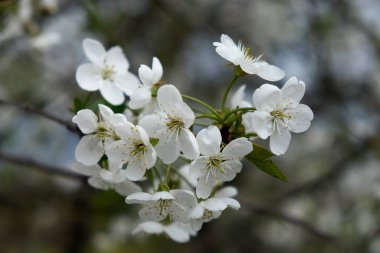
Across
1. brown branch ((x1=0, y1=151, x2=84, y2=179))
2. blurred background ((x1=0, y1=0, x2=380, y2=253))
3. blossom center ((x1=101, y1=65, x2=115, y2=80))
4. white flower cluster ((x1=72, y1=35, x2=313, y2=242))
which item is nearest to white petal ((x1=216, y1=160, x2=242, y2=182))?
white flower cluster ((x1=72, y1=35, x2=313, y2=242))

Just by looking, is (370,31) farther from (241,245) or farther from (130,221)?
(130,221)

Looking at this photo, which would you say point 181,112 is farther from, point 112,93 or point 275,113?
point 112,93

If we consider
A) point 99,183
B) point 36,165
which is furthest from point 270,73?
point 36,165

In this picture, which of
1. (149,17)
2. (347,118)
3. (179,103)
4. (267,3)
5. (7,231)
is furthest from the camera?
(7,231)

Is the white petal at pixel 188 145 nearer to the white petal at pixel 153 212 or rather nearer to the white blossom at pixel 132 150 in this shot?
the white blossom at pixel 132 150

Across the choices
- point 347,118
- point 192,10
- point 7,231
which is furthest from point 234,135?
point 7,231

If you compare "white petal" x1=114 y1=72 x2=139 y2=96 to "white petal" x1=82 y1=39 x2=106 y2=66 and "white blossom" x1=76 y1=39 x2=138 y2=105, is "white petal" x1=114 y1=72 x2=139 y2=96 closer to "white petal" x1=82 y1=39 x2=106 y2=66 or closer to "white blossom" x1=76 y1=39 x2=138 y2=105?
"white blossom" x1=76 y1=39 x2=138 y2=105

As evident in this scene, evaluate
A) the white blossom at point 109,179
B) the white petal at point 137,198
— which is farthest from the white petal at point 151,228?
the white petal at point 137,198
